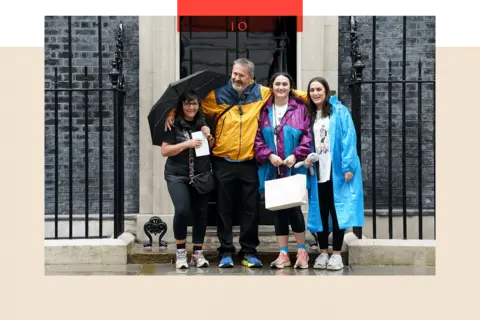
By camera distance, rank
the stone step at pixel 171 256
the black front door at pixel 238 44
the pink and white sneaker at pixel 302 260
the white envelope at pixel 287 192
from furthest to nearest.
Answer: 1. the black front door at pixel 238 44
2. the stone step at pixel 171 256
3. the pink and white sneaker at pixel 302 260
4. the white envelope at pixel 287 192

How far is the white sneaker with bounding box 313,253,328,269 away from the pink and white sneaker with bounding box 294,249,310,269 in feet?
0.39

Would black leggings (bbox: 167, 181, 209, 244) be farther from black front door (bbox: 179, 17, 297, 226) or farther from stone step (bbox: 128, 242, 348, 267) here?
black front door (bbox: 179, 17, 297, 226)

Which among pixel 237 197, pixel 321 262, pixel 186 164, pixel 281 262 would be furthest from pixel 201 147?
pixel 321 262

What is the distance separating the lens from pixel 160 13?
8172 millimetres

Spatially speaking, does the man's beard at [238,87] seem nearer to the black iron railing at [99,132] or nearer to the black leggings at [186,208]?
the black leggings at [186,208]

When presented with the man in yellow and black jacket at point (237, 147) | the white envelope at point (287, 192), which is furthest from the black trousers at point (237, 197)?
the white envelope at point (287, 192)

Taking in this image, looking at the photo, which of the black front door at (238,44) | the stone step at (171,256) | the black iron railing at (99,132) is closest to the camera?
the stone step at (171,256)

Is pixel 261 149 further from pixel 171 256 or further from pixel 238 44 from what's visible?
pixel 238 44

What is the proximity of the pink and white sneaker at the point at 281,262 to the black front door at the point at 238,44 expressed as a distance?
132 centimetres

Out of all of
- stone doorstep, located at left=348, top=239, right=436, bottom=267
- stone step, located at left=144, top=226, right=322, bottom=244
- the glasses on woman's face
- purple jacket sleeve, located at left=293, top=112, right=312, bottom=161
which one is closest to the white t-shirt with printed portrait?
purple jacket sleeve, located at left=293, top=112, right=312, bottom=161

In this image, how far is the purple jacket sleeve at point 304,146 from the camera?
22.3 ft

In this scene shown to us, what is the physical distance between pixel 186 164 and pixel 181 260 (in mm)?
958

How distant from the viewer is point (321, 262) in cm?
710

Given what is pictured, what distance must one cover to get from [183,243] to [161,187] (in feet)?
4.32
